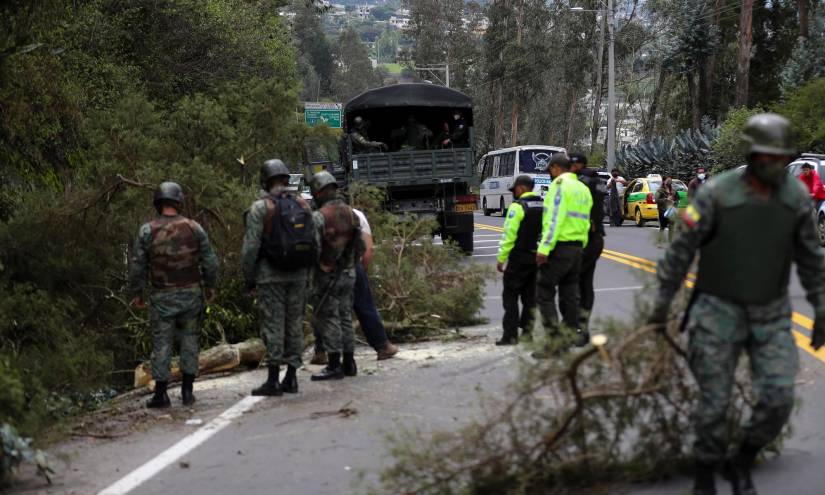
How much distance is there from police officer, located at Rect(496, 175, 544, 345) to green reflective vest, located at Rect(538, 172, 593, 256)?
0.71 meters

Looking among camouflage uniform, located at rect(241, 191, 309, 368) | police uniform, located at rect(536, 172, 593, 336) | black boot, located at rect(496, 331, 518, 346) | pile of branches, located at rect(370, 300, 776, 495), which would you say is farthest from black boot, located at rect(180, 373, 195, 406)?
pile of branches, located at rect(370, 300, 776, 495)

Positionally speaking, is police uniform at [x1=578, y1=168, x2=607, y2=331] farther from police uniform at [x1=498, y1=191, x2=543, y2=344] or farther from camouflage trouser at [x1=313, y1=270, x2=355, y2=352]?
camouflage trouser at [x1=313, y1=270, x2=355, y2=352]

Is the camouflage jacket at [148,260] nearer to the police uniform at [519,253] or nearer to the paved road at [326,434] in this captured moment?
the paved road at [326,434]

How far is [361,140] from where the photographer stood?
23438 millimetres

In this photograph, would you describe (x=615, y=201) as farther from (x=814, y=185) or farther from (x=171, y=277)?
(x=171, y=277)

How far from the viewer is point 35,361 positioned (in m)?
9.70

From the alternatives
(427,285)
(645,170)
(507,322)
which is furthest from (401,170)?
(645,170)

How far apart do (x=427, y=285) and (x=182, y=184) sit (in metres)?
2.79

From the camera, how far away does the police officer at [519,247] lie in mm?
10641

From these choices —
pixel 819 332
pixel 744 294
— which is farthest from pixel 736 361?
pixel 819 332

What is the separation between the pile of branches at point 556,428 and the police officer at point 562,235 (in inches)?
155

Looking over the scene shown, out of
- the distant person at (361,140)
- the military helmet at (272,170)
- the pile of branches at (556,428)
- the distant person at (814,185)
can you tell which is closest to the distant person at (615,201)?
the distant person at (814,185)

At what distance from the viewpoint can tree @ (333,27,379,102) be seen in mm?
117375

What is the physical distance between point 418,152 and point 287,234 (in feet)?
46.5
